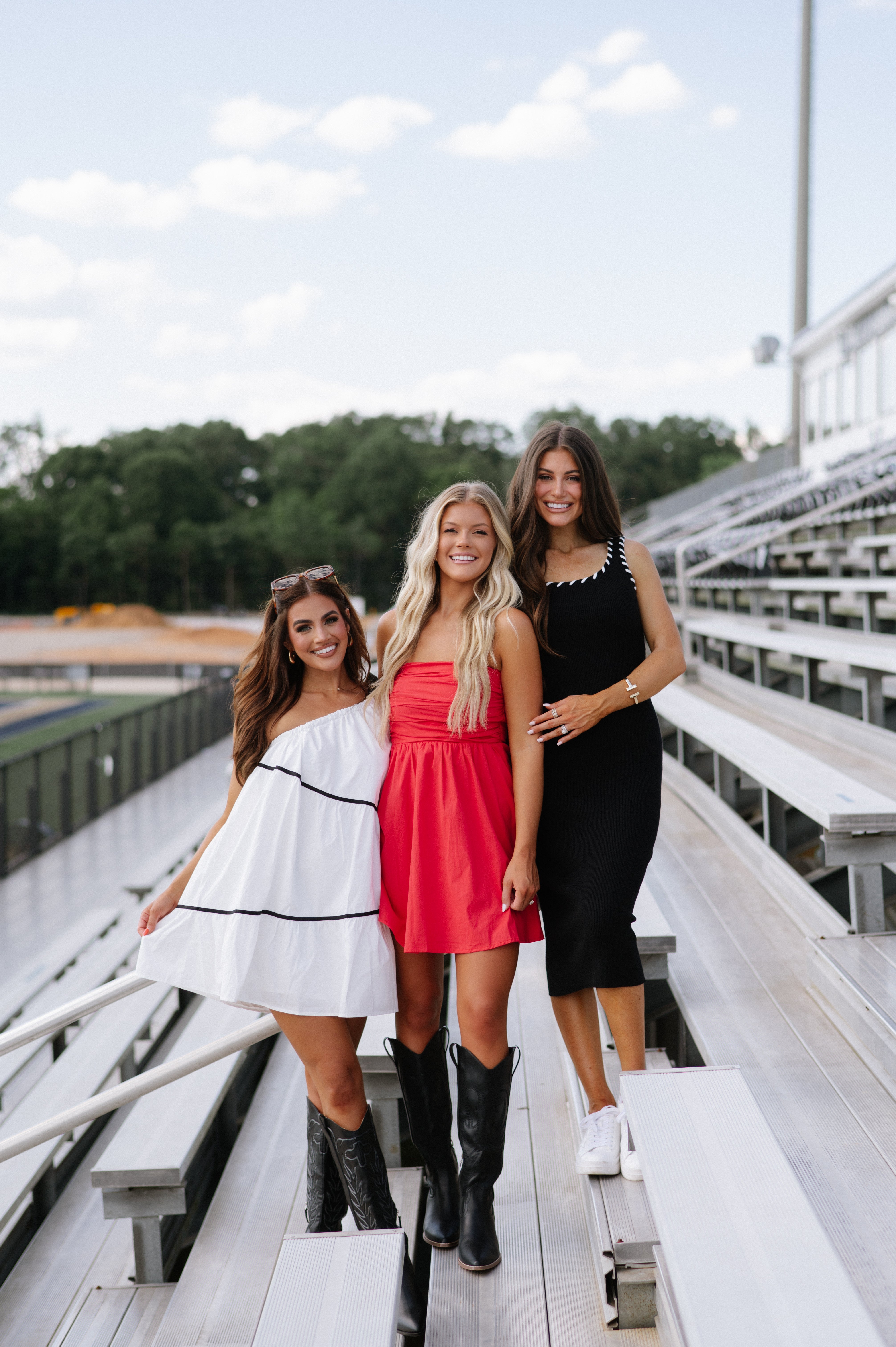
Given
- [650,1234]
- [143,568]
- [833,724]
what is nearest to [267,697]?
[650,1234]

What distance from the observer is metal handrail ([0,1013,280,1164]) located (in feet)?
7.53

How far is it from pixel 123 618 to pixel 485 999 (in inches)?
1884

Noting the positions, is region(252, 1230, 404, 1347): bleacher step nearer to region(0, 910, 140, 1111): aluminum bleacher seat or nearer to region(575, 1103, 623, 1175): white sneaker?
region(575, 1103, 623, 1175): white sneaker

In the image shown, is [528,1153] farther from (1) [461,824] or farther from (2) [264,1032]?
(1) [461,824]

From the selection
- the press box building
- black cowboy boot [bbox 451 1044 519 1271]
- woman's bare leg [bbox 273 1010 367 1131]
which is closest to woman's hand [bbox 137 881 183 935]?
woman's bare leg [bbox 273 1010 367 1131]

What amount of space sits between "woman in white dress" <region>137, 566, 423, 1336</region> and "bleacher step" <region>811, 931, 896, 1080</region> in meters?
1.11

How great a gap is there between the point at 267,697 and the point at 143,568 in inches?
2299

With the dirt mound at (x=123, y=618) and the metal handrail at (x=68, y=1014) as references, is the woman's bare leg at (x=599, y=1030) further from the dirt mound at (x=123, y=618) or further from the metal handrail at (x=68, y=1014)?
the dirt mound at (x=123, y=618)

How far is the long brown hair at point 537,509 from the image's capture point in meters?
2.20

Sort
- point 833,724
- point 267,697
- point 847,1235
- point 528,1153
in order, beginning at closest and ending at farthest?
point 847,1235 → point 267,697 → point 528,1153 → point 833,724

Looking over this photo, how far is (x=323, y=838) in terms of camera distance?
2.03 metres

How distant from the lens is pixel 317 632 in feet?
7.23

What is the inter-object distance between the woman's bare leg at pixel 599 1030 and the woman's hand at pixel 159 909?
0.83 m

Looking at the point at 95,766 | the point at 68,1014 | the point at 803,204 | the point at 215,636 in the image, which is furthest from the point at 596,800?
the point at 215,636
